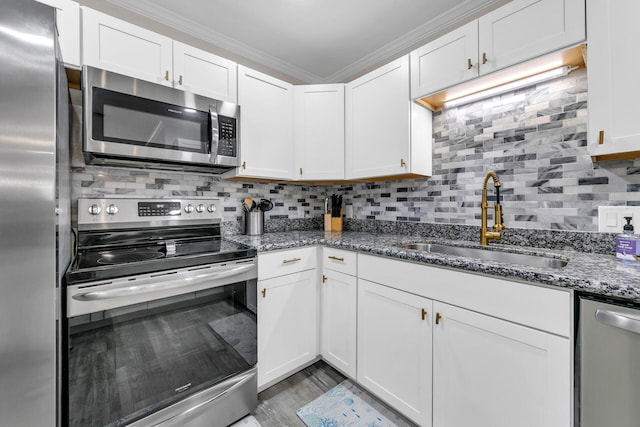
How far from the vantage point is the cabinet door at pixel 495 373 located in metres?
0.92

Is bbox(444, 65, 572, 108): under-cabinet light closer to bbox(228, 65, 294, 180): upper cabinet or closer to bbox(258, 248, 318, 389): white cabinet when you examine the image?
bbox(228, 65, 294, 180): upper cabinet

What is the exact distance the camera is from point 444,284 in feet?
4.03

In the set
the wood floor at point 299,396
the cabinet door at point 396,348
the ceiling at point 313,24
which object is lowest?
the wood floor at point 299,396

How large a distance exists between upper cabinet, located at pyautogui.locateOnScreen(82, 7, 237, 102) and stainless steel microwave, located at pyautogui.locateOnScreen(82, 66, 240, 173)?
102mm

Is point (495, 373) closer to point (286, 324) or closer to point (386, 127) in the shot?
point (286, 324)

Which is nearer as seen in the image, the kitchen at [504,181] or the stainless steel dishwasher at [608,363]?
the stainless steel dishwasher at [608,363]

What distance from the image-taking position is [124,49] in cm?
147

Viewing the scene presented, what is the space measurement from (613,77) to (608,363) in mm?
1094

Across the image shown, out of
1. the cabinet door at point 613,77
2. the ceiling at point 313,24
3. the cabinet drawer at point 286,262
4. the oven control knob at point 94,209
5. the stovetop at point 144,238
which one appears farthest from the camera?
the ceiling at point 313,24

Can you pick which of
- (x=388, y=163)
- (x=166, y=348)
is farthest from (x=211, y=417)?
(x=388, y=163)

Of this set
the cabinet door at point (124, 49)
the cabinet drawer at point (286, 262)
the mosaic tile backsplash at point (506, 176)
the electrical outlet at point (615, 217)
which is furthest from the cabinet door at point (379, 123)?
the cabinet door at point (124, 49)

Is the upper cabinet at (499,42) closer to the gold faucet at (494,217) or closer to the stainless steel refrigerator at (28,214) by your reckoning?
the gold faucet at (494,217)

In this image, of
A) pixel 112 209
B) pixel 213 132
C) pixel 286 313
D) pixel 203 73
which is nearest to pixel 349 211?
pixel 286 313

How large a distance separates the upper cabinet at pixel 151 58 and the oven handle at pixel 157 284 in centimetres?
117
